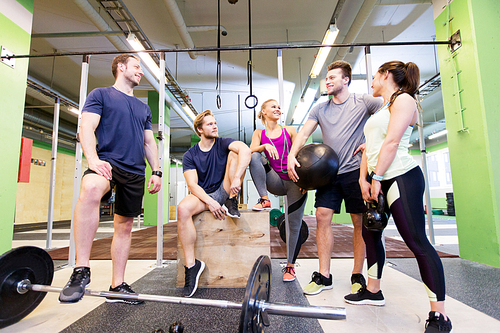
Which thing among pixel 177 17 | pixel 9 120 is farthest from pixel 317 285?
pixel 177 17

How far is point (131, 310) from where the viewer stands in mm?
1495

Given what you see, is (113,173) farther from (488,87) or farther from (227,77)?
(227,77)

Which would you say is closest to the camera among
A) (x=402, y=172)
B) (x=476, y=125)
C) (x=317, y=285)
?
(x=402, y=172)

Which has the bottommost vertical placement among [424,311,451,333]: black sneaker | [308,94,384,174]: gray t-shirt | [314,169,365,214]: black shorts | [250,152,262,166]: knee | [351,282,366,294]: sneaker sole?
[351,282,366,294]: sneaker sole

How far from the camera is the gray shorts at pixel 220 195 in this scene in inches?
76.8

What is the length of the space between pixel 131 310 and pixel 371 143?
5.25ft

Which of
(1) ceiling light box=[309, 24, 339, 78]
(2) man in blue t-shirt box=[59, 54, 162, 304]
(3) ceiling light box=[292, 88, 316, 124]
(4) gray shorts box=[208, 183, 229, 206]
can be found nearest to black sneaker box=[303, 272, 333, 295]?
(4) gray shorts box=[208, 183, 229, 206]

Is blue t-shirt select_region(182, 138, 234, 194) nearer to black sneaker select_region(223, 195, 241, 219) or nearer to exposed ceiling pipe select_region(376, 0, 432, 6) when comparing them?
black sneaker select_region(223, 195, 241, 219)

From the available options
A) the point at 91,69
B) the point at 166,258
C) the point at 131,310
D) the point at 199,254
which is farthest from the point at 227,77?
the point at 131,310

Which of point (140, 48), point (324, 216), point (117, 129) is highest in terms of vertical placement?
point (140, 48)

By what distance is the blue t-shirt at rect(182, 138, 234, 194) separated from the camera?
1.99 metres

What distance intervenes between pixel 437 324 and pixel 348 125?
1169mm

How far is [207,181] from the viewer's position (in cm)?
199

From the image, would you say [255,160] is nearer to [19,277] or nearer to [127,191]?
[127,191]
